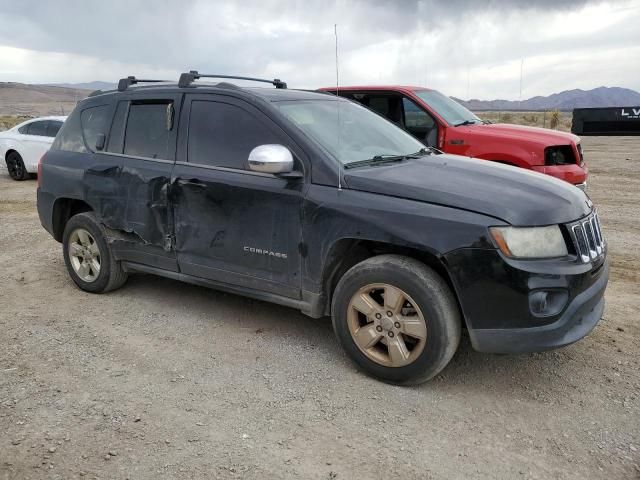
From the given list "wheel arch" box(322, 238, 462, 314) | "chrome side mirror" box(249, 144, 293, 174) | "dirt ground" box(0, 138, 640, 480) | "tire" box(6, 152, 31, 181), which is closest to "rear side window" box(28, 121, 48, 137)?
"tire" box(6, 152, 31, 181)

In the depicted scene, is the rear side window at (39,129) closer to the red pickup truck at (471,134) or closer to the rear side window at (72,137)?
the red pickup truck at (471,134)

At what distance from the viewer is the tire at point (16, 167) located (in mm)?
12984

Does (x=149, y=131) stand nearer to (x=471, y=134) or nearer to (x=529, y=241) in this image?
(x=529, y=241)

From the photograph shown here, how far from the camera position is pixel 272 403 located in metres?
3.39

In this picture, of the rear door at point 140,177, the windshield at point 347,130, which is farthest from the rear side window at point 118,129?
the windshield at point 347,130

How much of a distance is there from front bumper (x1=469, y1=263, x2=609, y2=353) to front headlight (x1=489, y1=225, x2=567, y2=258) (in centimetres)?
32

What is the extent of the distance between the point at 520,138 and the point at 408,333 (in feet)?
15.1

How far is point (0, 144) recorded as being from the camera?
1304 centimetres

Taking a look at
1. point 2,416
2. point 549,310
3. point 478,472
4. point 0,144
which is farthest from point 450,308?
point 0,144

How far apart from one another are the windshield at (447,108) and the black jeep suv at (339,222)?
330 cm

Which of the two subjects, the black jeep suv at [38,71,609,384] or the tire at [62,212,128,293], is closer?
the black jeep suv at [38,71,609,384]

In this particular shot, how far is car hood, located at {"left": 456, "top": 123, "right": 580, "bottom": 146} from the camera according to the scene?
7174 millimetres

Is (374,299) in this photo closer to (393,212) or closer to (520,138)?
(393,212)

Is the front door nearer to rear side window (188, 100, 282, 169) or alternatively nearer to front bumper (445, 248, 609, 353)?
rear side window (188, 100, 282, 169)
